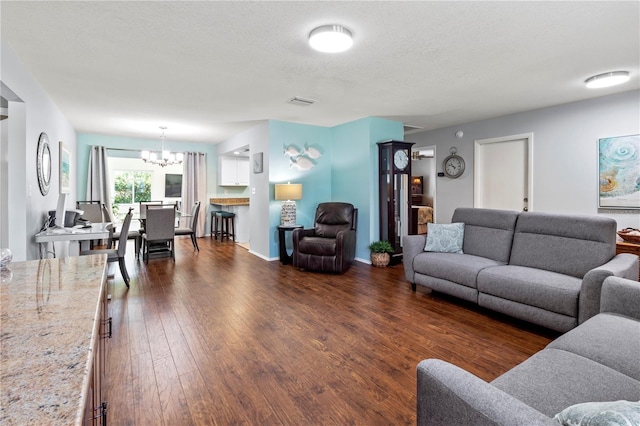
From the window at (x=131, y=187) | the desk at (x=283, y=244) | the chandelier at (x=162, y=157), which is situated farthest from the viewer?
the window at (x=131, y=187)

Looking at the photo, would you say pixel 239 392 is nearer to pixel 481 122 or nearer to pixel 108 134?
pixel 481 122

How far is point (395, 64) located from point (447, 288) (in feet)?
7.39

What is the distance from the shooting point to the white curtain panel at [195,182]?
26.3 feet

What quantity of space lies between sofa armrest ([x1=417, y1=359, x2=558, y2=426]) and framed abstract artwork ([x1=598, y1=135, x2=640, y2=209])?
4.51 meters

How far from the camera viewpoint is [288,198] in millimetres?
5199

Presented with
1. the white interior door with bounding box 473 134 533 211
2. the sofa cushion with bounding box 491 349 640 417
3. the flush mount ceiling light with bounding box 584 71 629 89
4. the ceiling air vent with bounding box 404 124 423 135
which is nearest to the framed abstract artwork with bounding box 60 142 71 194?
the ceiling air vent with bounding box 404 124 423 135

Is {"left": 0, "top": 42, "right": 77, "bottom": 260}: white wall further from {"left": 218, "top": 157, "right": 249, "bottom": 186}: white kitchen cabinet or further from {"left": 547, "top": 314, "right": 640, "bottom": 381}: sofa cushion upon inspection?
{"left": 218, "top": 157, "right": 249, "bottom": 186}: white kitchen cabinet

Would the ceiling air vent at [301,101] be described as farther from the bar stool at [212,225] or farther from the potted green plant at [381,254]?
the bar stool at [212,225]

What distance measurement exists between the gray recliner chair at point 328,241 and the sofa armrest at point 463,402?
343 cm

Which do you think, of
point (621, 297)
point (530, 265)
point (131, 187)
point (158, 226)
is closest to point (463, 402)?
point (621, 297)

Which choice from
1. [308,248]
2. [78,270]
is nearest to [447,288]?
[308,248]

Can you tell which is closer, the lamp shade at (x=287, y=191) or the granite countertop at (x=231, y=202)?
the lamp shade at (x=287, y=191)

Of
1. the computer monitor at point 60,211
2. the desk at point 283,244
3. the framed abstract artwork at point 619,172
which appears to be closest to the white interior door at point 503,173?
the framed abstract artwork at point 619,172

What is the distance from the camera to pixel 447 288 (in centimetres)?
336
